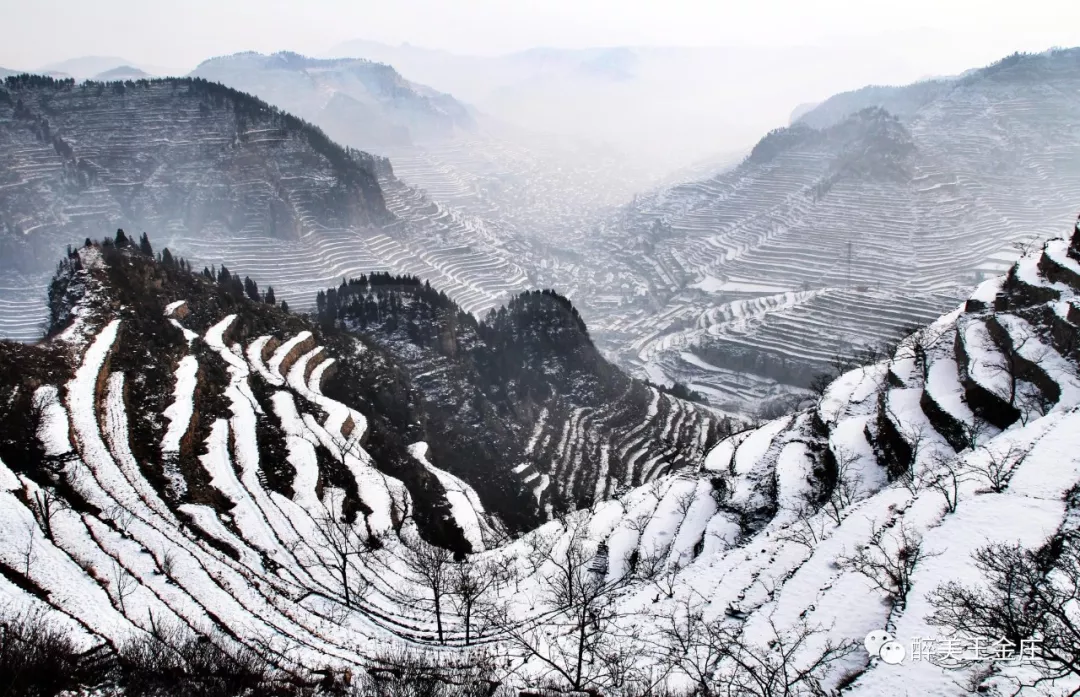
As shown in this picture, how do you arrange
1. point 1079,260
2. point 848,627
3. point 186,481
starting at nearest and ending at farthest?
point 848,627
point 186,481
point 1079,260

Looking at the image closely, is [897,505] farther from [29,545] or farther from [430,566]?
[29,545]

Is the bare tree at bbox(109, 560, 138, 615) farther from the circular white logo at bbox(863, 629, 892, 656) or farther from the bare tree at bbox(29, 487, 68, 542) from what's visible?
the circular white logo at bbox(863, 629, 892, 656)

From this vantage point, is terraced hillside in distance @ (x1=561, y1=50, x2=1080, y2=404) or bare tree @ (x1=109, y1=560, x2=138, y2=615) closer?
bare tree @ (x1=109, y1=560, x2=138, y2=615)

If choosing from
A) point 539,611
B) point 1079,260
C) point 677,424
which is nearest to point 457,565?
point 539,611

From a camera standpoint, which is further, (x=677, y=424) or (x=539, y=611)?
(x=677, y=424)

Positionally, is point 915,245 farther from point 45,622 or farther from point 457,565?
point 45,622

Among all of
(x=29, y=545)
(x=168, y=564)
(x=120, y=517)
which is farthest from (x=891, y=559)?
(x=120, y=517)

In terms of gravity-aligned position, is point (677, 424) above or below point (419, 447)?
below

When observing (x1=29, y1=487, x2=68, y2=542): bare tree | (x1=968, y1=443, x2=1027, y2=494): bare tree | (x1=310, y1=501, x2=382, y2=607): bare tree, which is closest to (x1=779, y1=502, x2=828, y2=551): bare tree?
(x1=968, y1=443, x2=1027, y2=494): bare tree
